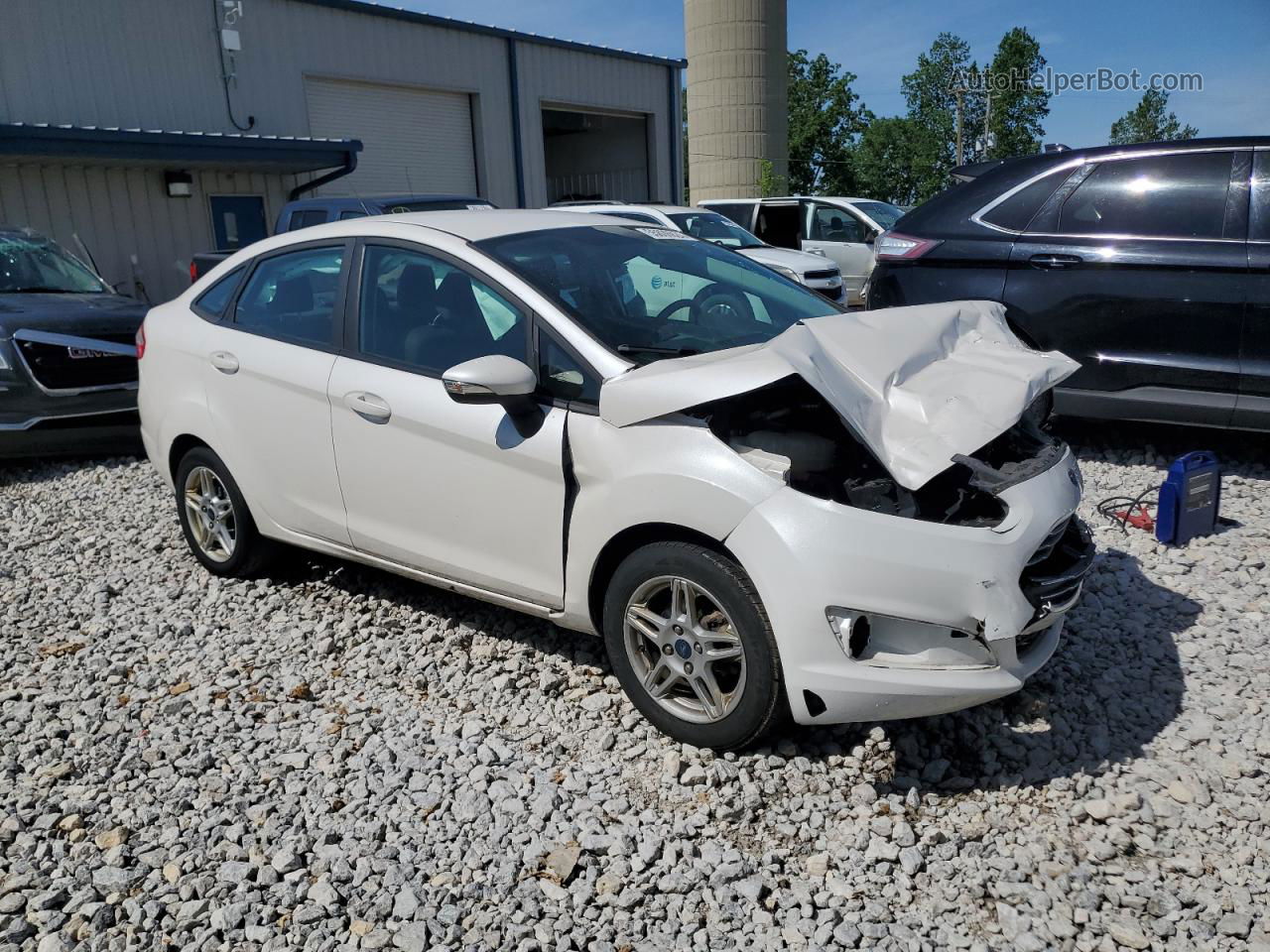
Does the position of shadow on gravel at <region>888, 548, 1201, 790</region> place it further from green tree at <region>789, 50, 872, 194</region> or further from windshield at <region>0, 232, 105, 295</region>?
green tree at <region>789, 50, 872, 194</region>

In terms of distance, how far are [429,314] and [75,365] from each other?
180 inches

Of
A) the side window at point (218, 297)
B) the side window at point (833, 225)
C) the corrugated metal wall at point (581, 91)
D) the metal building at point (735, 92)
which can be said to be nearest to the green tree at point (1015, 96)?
the metal building at point (735, 92)

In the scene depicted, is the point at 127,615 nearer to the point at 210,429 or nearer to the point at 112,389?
the point at 210,429

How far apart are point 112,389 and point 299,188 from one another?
11.0 meters

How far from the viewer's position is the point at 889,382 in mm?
3203

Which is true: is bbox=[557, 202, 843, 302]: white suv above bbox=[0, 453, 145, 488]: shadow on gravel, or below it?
above

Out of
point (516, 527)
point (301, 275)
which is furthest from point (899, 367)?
point (301, 275)

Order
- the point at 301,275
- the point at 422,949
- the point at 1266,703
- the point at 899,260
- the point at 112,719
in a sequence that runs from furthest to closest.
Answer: the point at 899,260, the point at 301,275, the point at 112,719, the point at 1266,703, the point at 422,949

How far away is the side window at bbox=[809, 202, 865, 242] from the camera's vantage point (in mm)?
16234

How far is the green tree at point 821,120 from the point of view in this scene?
6756 cm

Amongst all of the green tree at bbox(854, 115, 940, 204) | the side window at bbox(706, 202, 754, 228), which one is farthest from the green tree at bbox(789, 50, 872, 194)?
the side window at bbox(706, 202, 754, 228)

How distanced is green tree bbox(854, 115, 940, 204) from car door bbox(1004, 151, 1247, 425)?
2640 inches

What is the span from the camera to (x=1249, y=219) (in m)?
5.53

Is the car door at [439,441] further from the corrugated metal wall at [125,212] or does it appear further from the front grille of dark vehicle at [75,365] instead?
the corrugated metal wall at [125,212]
